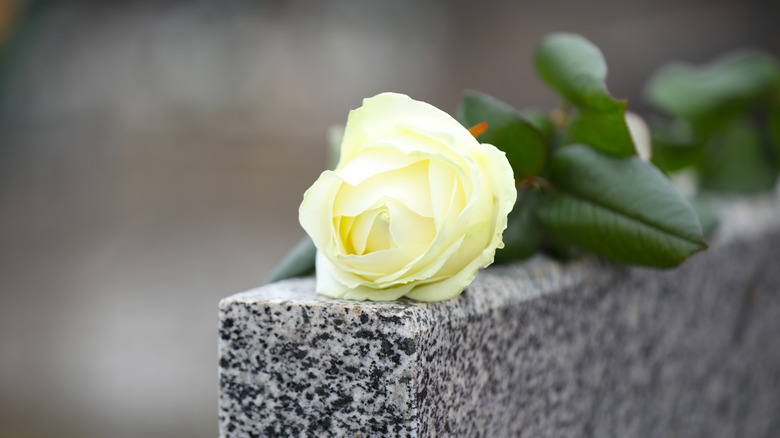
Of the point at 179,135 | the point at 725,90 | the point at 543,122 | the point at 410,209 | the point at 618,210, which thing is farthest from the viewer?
the point at 179,135

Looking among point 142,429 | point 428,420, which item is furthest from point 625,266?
point 142,429

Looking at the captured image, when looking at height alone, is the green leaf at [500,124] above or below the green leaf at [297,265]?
above

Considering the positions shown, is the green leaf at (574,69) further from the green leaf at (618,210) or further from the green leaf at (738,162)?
the green leaf at (738,162)

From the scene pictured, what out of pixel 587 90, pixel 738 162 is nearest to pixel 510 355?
pixel 587 90

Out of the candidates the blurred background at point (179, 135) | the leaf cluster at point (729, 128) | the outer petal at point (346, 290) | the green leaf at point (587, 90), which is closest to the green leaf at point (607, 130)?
the green leaf at point (587, 90)

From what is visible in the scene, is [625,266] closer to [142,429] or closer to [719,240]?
[719,240]

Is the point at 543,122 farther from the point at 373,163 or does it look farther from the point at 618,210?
the point at 373,163
